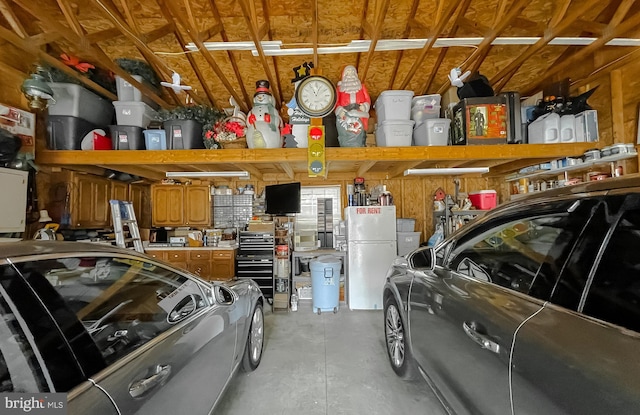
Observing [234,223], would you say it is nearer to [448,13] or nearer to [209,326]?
[209,326]

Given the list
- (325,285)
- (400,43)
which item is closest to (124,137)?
(325,285)

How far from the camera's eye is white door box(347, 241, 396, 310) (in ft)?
13.5

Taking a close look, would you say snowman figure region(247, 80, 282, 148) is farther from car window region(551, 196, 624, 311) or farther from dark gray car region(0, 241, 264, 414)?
car window region(551, 196, 624, 311)

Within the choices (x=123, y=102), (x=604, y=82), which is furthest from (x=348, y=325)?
(x=604, y=82)

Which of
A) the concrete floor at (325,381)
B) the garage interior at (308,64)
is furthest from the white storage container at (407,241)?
the concrete floor at (325,381)

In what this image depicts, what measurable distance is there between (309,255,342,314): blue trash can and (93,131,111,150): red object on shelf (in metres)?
3.09

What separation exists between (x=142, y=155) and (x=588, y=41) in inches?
195

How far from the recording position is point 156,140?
3299 mm

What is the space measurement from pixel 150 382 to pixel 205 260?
3990 millimetres

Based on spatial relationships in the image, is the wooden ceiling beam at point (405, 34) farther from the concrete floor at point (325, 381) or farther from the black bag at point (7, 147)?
the black bag at point (7, 147)

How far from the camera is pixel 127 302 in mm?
1428

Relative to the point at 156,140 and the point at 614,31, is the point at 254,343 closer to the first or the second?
the point at 156,140

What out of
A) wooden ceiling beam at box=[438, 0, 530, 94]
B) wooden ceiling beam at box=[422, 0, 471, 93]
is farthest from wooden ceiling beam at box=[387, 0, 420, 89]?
wooden ceiling beam at box=[438, 0, 530, 94]

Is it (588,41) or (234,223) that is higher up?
(588,41)
